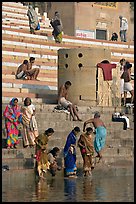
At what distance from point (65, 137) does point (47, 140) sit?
2.33 meters

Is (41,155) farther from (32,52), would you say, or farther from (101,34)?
(101,34)

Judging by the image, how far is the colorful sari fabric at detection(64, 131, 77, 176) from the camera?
49.8 feet

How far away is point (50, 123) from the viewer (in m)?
17.8

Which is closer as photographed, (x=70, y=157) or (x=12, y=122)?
(x=70, y=157)

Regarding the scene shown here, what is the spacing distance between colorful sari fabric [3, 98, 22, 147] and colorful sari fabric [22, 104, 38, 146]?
0.13 meters

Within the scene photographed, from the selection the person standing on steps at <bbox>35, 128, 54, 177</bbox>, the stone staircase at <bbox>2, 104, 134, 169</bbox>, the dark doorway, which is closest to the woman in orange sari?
the stone staircase at <bbox>2, 104, 134, 169</bbox>

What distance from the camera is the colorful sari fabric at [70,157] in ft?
49.8

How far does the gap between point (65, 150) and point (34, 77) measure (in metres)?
6.43

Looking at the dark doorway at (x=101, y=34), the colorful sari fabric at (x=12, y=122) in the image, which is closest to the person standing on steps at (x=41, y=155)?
the colorful sari fabric at (x=12, y=122)

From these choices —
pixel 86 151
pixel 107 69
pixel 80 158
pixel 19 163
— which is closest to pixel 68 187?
pixel 19 163

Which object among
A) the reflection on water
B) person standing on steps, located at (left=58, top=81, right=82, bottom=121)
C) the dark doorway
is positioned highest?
the dark doorway

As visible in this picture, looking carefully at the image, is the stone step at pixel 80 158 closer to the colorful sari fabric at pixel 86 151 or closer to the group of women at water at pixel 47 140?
the group of women at water at pixel 47 140

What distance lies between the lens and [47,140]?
1510cm

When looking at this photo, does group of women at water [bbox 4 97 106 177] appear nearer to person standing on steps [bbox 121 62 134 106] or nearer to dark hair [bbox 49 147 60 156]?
dark hair [bbox 49 147 60 156]
